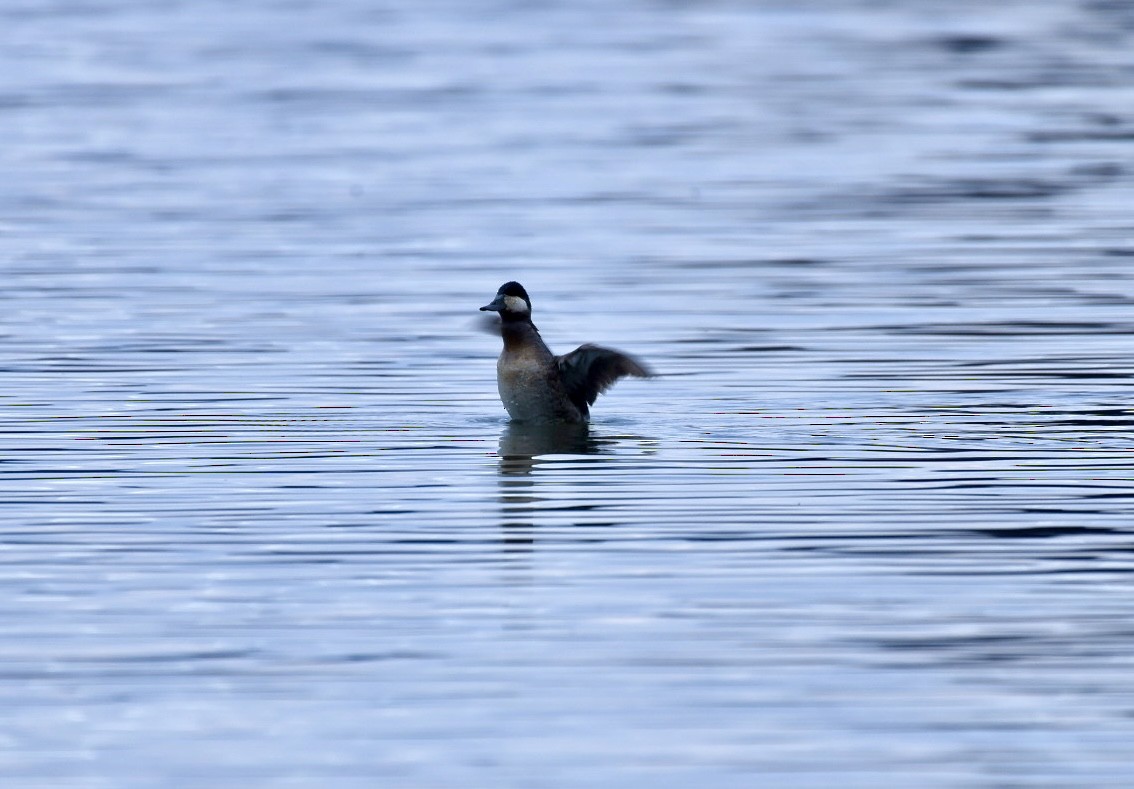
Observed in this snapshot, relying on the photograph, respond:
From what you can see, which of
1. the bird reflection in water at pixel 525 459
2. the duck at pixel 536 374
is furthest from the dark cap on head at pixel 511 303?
the bird reflection in water at pixel 525 459

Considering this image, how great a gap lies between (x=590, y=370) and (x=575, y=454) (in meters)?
0.94

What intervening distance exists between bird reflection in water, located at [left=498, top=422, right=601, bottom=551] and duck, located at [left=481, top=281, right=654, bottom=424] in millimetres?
115

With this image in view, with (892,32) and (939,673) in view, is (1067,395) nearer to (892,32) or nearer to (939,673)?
(939,673)

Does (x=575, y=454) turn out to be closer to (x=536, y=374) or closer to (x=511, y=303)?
(x=536, y=374)

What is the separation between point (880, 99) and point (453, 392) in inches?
793

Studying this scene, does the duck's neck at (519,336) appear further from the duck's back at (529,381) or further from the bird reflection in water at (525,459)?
the bird reflection in water at (525,459)

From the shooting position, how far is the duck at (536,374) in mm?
14750

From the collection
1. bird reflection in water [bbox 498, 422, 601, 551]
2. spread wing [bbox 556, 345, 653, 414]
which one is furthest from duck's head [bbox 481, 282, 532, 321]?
bird reflection in water [bbox 498, 422, 601, 551]

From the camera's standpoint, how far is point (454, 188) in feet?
88.3

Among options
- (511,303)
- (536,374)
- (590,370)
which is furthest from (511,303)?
(590,370)

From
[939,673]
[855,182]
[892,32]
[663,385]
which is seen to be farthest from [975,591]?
[892,32]

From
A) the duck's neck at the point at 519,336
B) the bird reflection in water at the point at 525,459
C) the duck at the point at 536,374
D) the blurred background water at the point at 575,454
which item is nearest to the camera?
the blurred background water at the point at 575,454

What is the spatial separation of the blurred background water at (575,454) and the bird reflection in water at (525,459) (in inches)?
2.0

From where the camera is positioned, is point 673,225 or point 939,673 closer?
point 939,673
